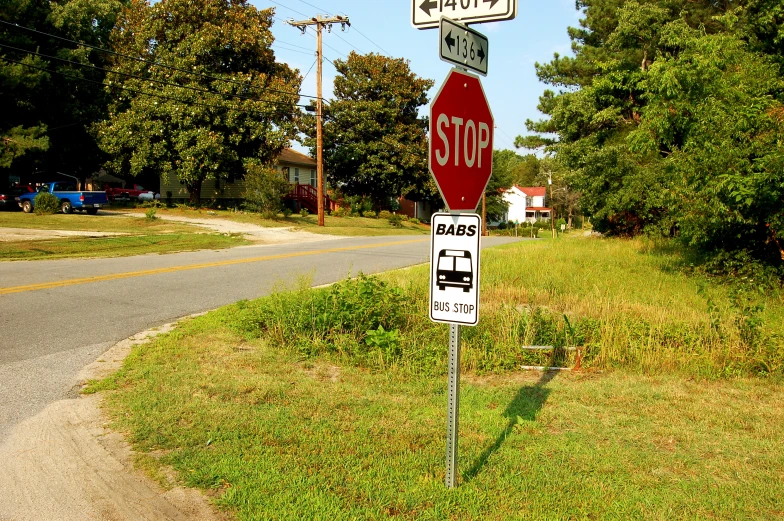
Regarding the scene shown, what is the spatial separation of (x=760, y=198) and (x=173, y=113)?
31711 mm

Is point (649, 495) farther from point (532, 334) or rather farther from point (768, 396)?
point (532, 334)

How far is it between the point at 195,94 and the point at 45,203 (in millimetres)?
10041

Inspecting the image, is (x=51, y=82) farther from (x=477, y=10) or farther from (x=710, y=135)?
(x=477, y=10)

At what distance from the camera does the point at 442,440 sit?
188 inches

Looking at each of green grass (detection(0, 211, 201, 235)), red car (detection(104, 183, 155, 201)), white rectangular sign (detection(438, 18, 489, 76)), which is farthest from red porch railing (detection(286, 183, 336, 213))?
white rectangular sign (detection(438, 18, 489, 76))

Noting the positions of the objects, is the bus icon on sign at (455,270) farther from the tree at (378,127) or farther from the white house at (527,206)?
the white house at (527,206)

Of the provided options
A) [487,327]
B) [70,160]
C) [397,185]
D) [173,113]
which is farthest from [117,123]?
[487,327]

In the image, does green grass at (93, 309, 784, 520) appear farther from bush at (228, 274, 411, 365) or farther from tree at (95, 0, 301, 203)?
tree at (95, 0, 301, 203)

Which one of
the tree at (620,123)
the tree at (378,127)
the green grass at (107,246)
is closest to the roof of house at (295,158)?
the tree at (378,127)

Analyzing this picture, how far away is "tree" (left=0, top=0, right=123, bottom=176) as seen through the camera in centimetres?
3356

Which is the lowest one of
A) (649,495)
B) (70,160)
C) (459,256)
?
(649,495)

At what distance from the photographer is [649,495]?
3.89 meters

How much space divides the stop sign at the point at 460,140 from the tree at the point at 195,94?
1310 inches

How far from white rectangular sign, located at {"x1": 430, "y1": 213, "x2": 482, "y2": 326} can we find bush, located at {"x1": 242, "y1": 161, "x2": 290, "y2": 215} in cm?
3127
